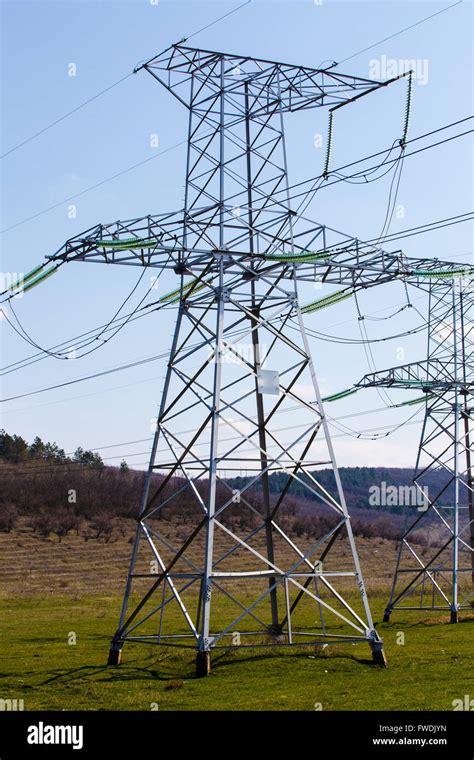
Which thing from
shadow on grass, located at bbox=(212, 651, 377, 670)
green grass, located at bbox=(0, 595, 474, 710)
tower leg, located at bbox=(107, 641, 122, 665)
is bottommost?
green grass, located at bbox=(0, 595, 474, 710)

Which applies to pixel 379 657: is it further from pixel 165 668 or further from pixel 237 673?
pixel 165 668

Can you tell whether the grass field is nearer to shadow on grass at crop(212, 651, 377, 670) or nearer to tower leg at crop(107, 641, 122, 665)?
shadow on grass at crop(212, 651, 377, 670)

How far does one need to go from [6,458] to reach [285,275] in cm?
9690

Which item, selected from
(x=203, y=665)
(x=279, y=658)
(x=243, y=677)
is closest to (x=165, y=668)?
(x=203, y=665)

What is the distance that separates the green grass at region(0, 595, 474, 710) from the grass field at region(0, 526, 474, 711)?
0.02 metres

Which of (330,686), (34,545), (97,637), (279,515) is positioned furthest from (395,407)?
(279,515)

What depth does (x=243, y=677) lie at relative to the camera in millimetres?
20328

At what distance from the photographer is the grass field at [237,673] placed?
17469mm

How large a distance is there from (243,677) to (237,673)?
0.51 meters

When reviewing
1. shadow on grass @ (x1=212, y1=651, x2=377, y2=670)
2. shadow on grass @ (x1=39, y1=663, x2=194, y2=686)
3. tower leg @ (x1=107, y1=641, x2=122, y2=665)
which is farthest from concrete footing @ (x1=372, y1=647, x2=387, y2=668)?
tower leg @ (x1=107, y1=641, x2=122, y2=665)

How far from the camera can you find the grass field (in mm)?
17469

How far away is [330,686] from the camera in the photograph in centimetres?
1909

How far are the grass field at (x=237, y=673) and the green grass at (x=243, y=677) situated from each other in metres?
0.02
